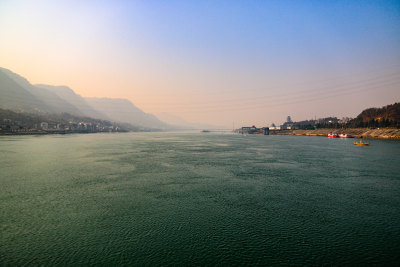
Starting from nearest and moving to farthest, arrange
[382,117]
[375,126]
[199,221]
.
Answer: [199,221], [375,126], [382,117]

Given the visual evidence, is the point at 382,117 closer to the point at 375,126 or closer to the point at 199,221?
the point at 375,126

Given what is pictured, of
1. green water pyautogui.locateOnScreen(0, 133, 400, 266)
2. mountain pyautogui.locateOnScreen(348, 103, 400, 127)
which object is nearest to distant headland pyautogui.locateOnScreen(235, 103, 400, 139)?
mountain pyautogui.locateOnScreen(348, 103, 400, 127)

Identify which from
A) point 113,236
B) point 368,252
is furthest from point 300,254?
point 113,236

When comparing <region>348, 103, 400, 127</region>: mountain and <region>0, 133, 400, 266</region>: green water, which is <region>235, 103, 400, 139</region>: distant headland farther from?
<region>0, 133, 400, 266</region>: green water

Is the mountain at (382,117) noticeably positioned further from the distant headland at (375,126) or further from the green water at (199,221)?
the green water at (199,221)

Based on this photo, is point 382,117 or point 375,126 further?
point 382,117

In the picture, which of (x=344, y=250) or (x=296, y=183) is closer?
(x=344, y=250)

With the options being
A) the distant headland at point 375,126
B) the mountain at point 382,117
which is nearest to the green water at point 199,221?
the distant headland at point 375,126

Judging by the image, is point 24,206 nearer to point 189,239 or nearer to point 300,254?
point 189,239

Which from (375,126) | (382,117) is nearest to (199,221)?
(375,126)

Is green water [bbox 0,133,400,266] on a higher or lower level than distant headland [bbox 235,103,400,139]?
lower

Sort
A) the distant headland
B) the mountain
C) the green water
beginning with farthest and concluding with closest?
1. the mountain
2. the distant headland
3. the green water
